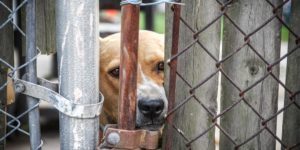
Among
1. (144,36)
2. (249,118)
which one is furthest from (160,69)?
(249,118)

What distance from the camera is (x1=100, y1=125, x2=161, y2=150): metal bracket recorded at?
229cm

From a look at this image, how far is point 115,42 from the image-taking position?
454 centimetres

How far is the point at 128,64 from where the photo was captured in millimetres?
2234

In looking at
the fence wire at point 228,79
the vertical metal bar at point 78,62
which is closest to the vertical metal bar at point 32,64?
the vertical metal bar at point 78,62

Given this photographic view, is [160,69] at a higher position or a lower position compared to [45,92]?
lower

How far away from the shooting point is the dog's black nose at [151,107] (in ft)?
12.0

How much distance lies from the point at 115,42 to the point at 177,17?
2.36m

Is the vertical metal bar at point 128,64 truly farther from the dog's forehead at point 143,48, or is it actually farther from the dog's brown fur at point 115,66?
the dog's forehead at point 143,48

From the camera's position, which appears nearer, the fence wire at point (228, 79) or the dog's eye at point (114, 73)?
the fence wire at point (228, 79)

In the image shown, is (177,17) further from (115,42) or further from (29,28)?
(115,42)

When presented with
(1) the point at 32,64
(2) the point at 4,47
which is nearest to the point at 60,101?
(1) the point at 32,64

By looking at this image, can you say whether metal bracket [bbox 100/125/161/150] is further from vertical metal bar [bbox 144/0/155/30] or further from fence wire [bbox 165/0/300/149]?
vertical metal bar [bbox 144/0/155/30]

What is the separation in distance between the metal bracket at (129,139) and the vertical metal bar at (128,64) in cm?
3

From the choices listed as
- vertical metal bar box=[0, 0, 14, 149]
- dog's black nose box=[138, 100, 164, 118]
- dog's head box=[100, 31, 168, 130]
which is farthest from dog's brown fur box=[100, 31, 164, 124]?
vertical metal bar box=[0, 0, 14, 149]
